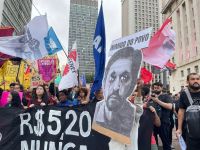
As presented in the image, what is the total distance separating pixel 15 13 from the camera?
6844 centimetres

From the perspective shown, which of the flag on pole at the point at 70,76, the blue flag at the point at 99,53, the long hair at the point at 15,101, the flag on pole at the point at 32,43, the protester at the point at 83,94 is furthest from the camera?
the flag on pole at the point at 32,43

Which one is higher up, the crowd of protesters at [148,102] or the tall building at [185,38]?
the tall building at [185,38]

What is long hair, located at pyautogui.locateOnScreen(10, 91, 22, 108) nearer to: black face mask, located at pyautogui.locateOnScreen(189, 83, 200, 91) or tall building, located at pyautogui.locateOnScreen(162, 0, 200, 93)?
black face mask, located at pyautogui.locateOnScreen(189, 83, 200, 91)

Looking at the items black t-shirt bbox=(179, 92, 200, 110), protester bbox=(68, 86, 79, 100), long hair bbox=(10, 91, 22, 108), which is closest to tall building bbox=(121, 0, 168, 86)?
protester bbox=(68, 86, 79, 100)

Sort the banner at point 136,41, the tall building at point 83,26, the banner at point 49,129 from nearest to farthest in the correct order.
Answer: the banner at point 49,129, the banner at point 136,41, the tall building at point 83,26

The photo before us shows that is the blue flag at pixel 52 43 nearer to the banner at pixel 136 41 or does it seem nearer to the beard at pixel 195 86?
the banner at pixel 136 41

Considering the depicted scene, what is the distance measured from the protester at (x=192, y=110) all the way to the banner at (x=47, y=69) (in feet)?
14.3

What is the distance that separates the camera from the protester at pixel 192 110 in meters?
4.21

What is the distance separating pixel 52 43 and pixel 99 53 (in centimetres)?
287

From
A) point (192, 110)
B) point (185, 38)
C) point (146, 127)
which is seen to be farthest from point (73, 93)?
point (185, 38)

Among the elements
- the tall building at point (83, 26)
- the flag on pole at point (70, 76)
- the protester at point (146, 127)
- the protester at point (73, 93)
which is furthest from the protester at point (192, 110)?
the tall building at point (83, 26)

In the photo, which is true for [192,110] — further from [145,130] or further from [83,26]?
[83,26]

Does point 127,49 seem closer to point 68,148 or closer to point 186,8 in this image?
point 68,148

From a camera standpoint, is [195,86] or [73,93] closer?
[195,86]
